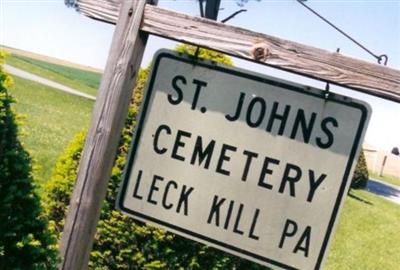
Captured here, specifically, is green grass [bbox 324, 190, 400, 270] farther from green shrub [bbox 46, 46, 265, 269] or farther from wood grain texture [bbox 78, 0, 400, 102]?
wood grain texture [bbox 78, 0, 400, 102]

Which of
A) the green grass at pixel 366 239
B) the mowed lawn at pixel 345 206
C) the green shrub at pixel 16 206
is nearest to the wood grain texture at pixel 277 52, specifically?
the green shrub at pixel 16 206

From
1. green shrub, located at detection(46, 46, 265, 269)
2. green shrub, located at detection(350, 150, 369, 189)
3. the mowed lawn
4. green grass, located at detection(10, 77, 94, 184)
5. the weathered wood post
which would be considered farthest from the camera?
green shrub, located at detection(350, 150, 369, 189)

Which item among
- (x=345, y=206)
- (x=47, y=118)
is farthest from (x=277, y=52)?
(x=47, y=118)

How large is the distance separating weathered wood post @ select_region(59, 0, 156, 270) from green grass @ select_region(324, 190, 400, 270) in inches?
389

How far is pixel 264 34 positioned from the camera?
7.49ft

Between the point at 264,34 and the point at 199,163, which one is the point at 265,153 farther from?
the point at 264,34

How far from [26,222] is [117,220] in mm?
2309

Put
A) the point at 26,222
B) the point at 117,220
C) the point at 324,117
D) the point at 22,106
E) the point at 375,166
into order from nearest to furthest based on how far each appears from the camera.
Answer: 1. the point at 324,117
2. the point at 26,222
3. the point at 117,220
4. the point at 22,106
5. the point at 375,166

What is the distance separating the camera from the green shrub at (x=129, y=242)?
4996 millimetres

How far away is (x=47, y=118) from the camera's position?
834 inches

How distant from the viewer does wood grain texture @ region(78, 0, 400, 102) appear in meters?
2.20

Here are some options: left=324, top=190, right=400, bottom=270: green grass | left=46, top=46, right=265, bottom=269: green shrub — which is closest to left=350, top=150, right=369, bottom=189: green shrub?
left=324, top=190, right=400, bottom=270: green grass

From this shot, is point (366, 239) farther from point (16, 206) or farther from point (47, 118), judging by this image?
point (16, 206)

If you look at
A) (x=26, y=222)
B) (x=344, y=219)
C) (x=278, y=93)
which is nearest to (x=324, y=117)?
(x=278, y=93)
